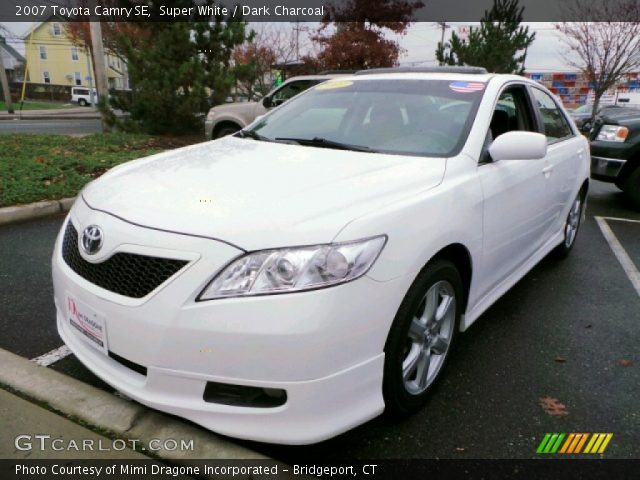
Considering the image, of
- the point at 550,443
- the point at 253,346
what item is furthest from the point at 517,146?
the point at 253,346

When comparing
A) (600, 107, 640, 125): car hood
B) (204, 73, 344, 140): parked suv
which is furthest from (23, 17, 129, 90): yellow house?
(600, 107, 640, 125): car hood

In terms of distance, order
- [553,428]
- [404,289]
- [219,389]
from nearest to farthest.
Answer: [219,389] < [404,289] < [553,428]

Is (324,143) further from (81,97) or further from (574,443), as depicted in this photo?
(81,97)

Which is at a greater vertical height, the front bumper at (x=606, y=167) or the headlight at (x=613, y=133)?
the headlight at (x=613, y=133)

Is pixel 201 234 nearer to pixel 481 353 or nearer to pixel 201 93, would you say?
pixel 481 353

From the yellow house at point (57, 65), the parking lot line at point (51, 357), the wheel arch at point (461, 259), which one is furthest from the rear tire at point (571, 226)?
the yellow house at point (57, 65)

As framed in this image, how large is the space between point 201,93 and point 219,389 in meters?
10.7

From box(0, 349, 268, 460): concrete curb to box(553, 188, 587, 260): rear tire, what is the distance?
363 cm

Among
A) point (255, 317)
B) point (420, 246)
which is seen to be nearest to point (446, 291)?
point (420, 246)

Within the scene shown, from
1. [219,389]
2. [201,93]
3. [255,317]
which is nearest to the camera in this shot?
[255,317]

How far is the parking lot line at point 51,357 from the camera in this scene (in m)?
2.68

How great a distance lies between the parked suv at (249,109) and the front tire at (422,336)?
24.3 ft

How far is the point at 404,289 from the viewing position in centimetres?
200

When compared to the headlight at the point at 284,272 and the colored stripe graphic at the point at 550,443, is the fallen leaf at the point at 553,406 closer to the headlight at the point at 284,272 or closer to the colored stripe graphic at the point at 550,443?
the colored stripe graphic at the point at 550,443
